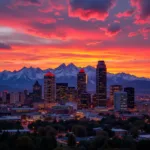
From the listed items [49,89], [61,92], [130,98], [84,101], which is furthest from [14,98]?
[130,98]

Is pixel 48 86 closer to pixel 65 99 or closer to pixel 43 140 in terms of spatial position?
pixel 65 99

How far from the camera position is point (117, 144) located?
35312mm

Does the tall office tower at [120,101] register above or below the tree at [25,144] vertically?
above

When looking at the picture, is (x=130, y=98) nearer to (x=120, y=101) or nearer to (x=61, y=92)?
(x=120, y=101)

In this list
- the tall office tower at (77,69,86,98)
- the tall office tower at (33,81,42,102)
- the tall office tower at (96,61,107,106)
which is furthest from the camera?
the tall office tower at (77,69,86,98)

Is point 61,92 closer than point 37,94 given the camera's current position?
Yes

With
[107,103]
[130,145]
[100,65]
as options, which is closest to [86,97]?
[107,103]

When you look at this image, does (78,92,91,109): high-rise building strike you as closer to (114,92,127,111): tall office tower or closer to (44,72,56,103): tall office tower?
(114,92,127,111): tall office tower

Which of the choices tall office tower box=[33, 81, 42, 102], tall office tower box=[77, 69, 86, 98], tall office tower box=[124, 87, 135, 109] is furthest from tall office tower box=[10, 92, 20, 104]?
tall office tower box=[124, 87, 135, 109]

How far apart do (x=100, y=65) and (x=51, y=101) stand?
21937 millimetres

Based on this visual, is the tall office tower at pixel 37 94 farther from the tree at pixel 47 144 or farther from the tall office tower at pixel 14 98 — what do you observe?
Result: the tree at pixel 47 144

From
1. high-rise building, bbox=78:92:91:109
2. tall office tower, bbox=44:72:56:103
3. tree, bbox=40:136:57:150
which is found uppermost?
tall office tower, bbox=44:72:56:103

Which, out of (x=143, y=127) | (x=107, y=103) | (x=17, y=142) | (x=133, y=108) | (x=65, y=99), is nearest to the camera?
(x=17, y=142)

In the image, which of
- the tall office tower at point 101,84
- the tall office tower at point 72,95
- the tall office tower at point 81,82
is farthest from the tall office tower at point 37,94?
the tall office tower at point 101,84
